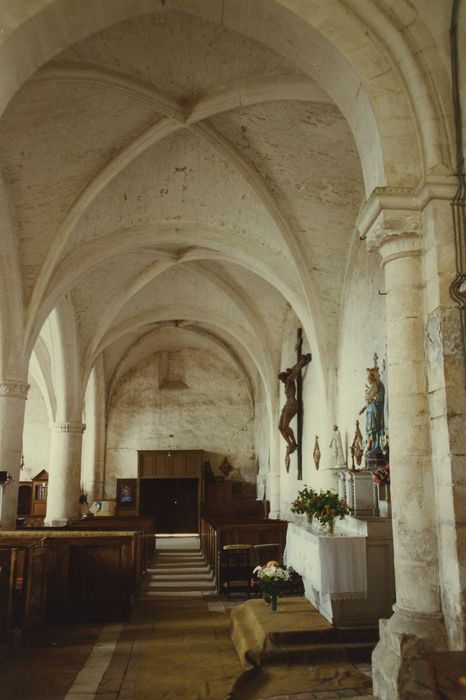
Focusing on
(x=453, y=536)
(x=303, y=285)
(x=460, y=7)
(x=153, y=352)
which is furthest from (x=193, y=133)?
(x=153, y=352)

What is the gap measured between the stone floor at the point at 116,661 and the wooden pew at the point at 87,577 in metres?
0.27

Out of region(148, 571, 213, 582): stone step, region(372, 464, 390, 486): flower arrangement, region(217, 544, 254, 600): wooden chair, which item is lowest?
region(148, 571, 213, 582): stone step

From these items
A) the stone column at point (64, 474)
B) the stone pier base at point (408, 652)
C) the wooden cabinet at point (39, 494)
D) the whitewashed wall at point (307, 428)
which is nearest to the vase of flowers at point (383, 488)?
the stone pier base at point (408, 652)

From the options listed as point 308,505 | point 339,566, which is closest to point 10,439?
point 308,505

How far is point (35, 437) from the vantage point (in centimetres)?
2303

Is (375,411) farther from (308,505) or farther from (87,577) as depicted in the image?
(87,577)

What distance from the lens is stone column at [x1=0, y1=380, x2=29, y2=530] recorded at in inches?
434

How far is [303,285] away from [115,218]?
3.81 meters

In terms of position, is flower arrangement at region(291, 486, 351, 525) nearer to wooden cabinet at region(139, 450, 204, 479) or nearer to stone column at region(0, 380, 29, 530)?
stone column at region(0, 380, 29, 530)

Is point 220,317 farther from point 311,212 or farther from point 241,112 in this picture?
point 241,112

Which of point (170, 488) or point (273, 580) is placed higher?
point (170, 488)

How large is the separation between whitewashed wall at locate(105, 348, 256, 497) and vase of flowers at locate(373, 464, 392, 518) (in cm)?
1544

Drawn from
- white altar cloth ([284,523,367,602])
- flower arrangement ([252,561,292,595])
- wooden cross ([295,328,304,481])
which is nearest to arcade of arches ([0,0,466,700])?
wooden cross ([295,328,304,481])

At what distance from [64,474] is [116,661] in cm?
1043
